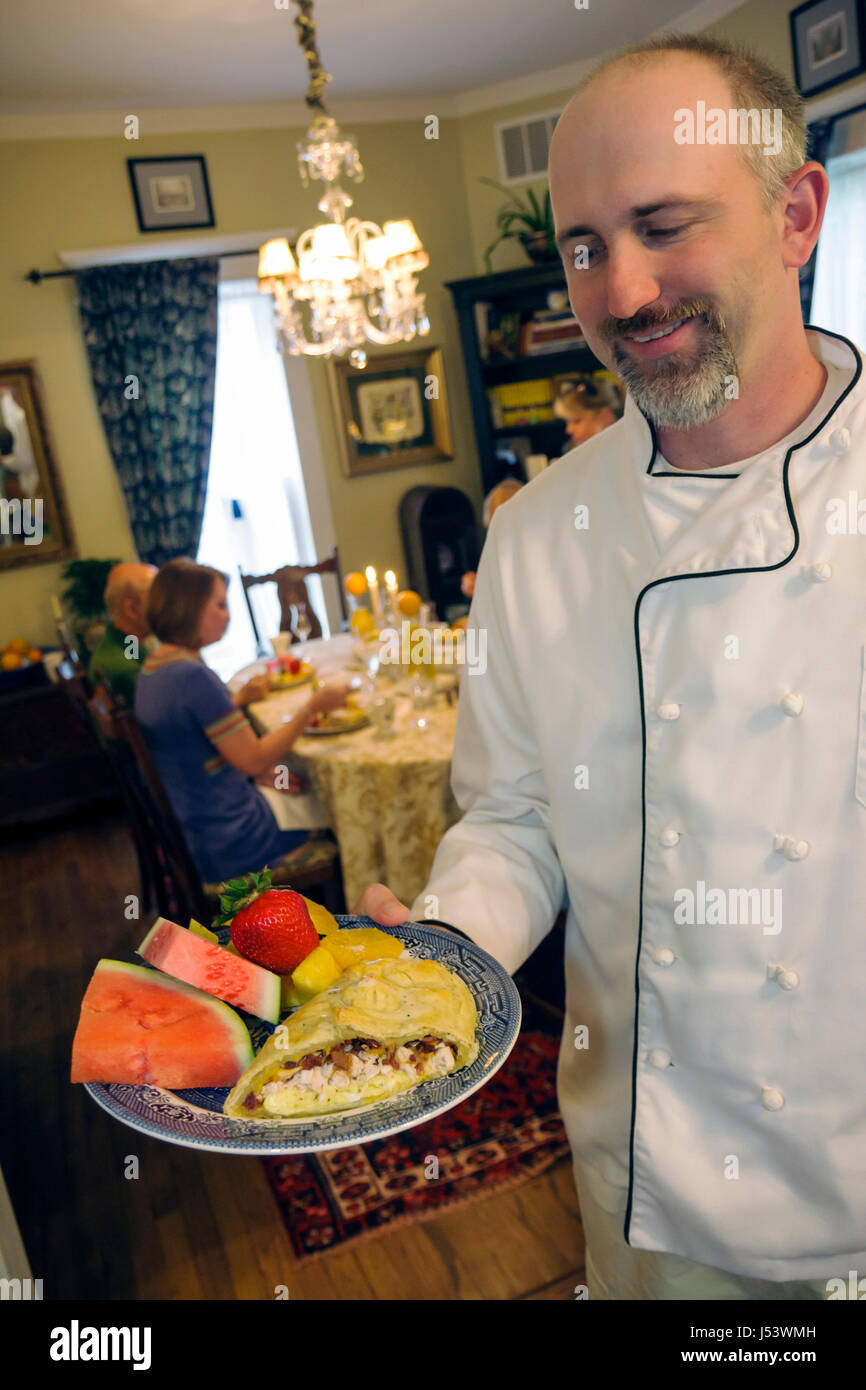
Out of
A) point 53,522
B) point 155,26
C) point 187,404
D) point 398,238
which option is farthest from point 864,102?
point 53,522

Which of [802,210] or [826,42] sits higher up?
[826,42]

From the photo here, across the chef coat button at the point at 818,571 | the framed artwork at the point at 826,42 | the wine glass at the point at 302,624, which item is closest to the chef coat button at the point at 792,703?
the chef coat button at the point at 818,571

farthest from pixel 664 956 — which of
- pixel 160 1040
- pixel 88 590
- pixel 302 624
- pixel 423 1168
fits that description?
pixel 88 590

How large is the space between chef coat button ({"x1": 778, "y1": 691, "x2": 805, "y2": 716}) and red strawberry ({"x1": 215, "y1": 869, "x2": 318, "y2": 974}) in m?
0.51

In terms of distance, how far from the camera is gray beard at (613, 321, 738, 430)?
0.98 metres

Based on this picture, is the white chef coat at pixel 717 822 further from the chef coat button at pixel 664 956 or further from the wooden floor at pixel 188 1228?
the wooden floor at pixel 188 1228

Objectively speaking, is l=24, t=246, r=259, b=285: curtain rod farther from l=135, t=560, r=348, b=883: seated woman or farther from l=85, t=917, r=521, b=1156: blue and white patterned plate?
l=85, t=917, r=521, b=1156: blue and white patterned plate

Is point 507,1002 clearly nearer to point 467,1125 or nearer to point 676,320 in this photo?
point 676,320

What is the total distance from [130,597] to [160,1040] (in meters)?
3.19

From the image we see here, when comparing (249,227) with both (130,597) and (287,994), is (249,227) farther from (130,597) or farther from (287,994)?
(287,994)

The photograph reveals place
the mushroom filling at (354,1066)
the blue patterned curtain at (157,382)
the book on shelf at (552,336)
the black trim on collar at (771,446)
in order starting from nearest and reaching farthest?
the mushroom filling at (354,1066) < the black trim on collar at (771,446) < the blue patterned curtain at (157,382) < the book on shelf at (552,336)

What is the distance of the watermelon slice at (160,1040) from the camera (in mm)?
917

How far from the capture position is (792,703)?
967mm

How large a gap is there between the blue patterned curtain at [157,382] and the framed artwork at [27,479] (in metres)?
0.32
